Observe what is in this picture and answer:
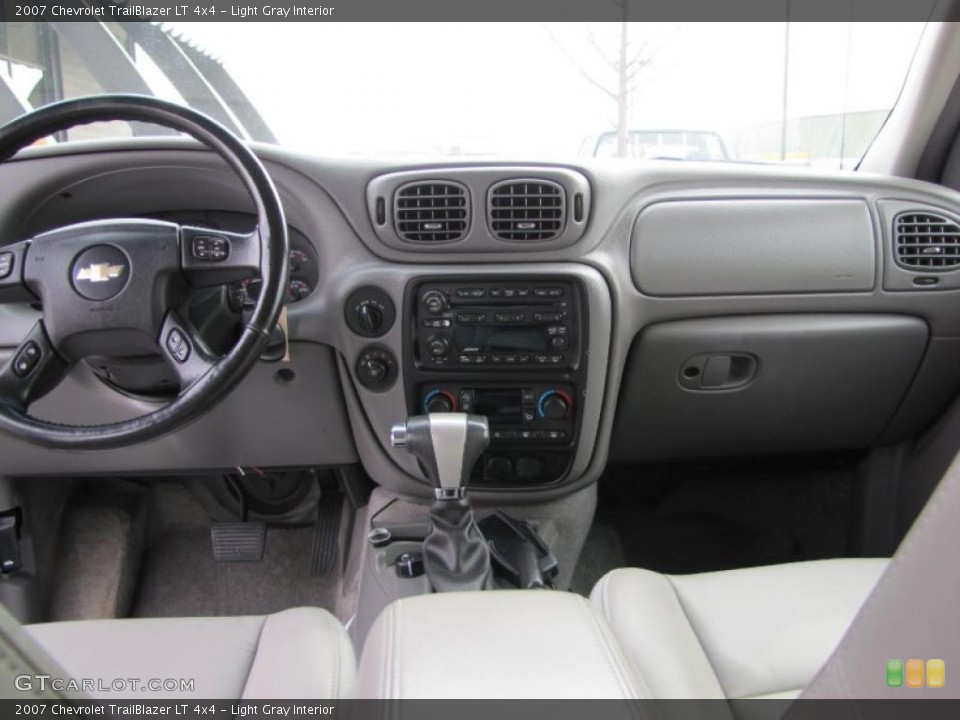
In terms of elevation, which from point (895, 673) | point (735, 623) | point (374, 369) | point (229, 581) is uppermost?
point (895, 673)

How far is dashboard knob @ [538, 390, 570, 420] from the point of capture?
62.0 inches

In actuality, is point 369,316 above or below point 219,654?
above

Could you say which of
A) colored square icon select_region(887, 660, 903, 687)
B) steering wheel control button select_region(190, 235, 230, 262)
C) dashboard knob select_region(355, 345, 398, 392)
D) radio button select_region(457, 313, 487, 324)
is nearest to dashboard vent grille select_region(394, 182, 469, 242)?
radio button select_region(457, 313, 487, 324)

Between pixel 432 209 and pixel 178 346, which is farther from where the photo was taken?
pixel 432 209

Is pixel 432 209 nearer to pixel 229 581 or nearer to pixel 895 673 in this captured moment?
pixel 895 673

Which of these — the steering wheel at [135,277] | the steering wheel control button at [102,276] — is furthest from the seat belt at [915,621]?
the steering wheel control button at [102,276]

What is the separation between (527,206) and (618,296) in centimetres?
27

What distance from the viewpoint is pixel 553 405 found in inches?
62.1

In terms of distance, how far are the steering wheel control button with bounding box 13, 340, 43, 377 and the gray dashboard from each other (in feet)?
1.08

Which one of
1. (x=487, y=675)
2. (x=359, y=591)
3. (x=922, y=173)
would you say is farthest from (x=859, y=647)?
(x=922, y=173)

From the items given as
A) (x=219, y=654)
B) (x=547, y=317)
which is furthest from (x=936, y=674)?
(x=547, y=317)

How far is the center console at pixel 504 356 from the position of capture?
150cm

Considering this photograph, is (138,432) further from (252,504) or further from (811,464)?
(811,464)

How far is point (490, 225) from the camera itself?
147cm
